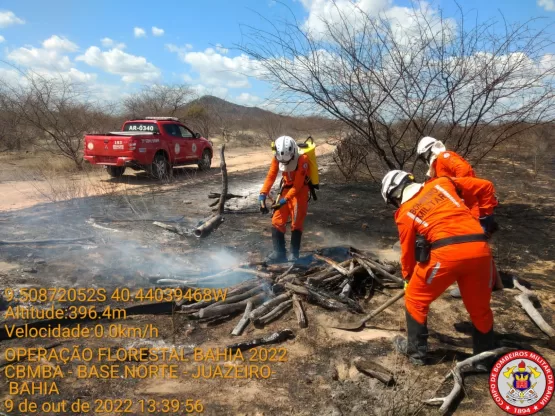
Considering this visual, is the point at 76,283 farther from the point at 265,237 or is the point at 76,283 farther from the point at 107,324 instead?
the point at 265,237

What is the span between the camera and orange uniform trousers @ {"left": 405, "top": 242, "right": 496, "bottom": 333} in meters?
3.02

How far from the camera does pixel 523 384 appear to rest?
9.40ft

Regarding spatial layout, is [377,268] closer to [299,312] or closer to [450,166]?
[299,312]

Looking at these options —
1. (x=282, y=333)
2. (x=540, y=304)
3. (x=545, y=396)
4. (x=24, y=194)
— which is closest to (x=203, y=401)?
(x=282, y=333)

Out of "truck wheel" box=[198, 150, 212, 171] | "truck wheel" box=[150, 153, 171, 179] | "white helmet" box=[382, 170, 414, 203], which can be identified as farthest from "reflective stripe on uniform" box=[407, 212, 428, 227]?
"truck wheel" box=[198, 150, 212, 171]

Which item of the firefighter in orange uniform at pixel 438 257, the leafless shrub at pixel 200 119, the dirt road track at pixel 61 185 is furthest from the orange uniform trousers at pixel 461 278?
the leafless shrub at pixel 200 119

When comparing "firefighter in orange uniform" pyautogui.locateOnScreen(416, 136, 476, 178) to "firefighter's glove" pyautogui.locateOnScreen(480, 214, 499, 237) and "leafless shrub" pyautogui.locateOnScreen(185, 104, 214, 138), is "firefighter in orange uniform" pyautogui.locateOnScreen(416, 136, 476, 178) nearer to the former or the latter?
"firefighter's glove" pyautogui.locateOnScreen(480, 214, 499, 237)

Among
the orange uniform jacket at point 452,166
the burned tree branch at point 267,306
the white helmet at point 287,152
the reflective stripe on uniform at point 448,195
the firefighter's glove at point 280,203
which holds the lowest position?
the burned tree branch at point 267,306

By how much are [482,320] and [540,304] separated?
1.99m

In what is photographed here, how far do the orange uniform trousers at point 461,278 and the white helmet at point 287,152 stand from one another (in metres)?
2.53

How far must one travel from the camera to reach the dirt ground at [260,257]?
2979 millimetres

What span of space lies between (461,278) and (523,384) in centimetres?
82

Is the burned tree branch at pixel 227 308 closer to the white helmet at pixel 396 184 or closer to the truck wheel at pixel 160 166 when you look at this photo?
the white helmet at pixel 396 184

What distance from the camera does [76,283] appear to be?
456cm
